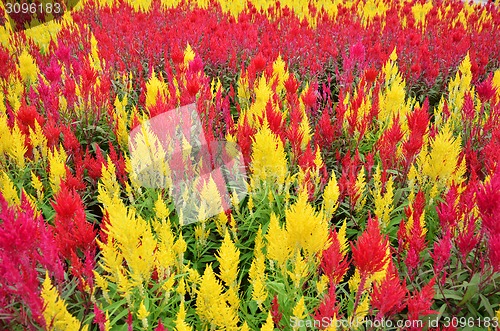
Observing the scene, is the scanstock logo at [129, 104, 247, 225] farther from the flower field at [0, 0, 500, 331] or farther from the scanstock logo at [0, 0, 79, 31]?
the scanstock logo at [0, 0, 79, 31]

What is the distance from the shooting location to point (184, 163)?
2320 mm

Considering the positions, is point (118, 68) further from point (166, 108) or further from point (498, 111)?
point (498, 111)

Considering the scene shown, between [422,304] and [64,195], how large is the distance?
1.22 metres

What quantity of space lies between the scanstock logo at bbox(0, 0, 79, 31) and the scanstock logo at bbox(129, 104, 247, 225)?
243 inches

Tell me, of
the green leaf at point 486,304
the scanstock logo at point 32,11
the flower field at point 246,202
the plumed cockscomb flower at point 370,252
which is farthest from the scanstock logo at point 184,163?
the scanstock logo at point 32,11

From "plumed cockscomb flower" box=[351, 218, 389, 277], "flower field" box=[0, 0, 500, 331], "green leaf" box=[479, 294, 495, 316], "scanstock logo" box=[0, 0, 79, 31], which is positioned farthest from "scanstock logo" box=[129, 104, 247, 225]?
"scanstock logo" box=[0, 0, 79, 31]

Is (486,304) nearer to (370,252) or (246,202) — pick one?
(370,252)

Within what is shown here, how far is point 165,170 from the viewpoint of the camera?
223 cm

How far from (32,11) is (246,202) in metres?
7.64

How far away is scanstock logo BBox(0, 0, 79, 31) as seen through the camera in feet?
24.0

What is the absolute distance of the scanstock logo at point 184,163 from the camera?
7.11 feet

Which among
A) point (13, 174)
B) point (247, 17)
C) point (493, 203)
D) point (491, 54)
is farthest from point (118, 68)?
point (491, 54)

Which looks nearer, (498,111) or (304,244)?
(304,244)

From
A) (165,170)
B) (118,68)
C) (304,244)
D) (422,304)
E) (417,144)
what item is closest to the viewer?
(422,304)
